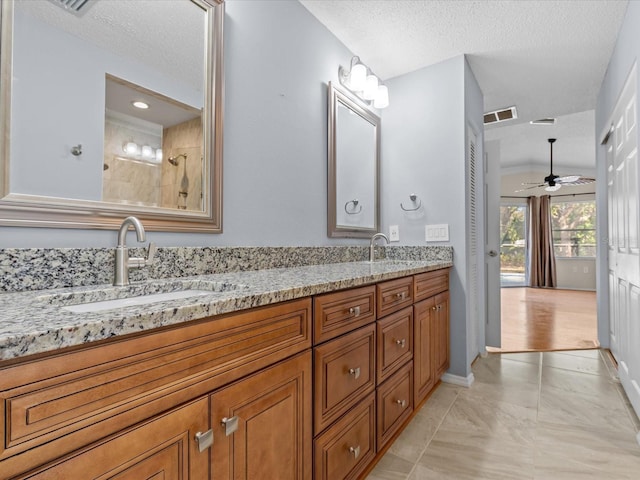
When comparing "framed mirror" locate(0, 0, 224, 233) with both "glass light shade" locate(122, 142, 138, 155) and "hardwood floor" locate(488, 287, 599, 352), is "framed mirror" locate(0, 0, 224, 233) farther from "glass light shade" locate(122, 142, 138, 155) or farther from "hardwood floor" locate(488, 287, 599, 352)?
"hardwood floor" locate(488, 287, 599, 352)

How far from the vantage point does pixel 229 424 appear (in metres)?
0.82

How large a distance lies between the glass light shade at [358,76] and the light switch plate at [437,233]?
1121 mm

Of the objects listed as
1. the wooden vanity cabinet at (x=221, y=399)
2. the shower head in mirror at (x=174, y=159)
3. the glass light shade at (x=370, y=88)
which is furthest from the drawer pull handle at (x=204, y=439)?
the glass light shade at (x=370, y=88)

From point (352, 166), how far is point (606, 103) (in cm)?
219

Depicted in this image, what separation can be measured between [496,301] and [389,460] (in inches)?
87.3

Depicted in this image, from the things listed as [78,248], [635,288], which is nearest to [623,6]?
[635,288]

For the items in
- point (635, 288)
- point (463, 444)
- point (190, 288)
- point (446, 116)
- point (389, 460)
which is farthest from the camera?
point (446, 116)

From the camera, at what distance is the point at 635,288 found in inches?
78.7

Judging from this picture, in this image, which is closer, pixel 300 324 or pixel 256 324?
pixel 256 324

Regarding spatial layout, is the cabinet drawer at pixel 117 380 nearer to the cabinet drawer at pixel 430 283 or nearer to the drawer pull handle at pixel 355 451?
the drawer pull handle at pixel 355 451

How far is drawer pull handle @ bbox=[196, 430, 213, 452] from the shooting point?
2.45 feet

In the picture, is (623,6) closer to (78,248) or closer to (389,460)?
(389,460)

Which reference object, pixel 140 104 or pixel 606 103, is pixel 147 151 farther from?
pixel 606 103

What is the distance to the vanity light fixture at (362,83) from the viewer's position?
2.33 metres
